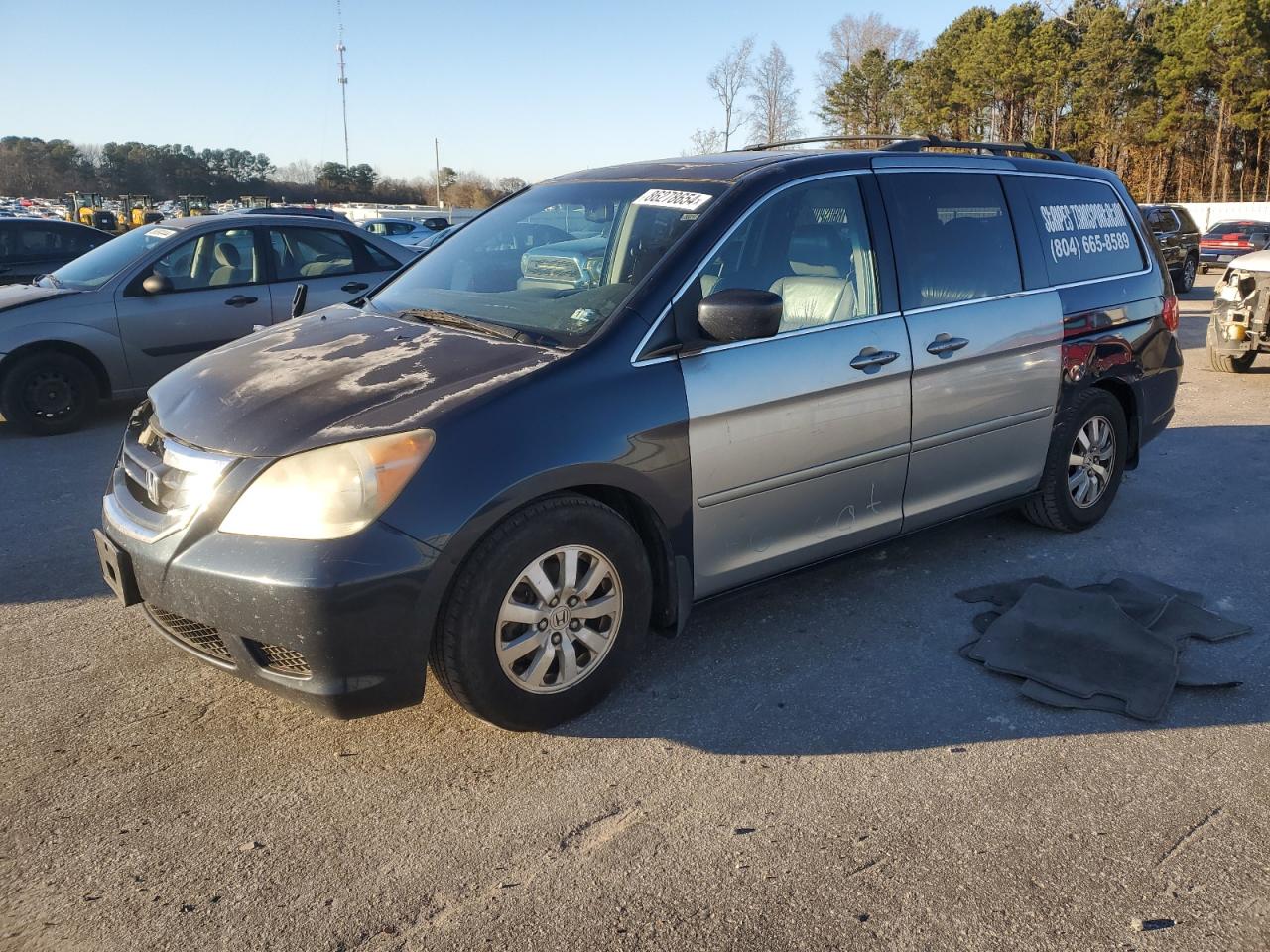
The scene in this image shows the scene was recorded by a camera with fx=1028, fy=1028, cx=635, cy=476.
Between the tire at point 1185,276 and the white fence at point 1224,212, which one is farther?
the white fence at point 1224,212

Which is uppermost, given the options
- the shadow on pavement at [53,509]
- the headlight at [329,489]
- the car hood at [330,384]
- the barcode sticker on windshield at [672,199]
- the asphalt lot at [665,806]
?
the barcode sticker on windshield at [672,199]

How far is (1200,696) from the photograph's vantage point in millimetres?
3686

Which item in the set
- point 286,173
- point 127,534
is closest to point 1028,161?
point 127,534

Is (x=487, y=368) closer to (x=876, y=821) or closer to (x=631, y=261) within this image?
(x=631, y=261)

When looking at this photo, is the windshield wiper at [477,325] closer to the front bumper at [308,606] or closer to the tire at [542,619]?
the tire at [542,619]

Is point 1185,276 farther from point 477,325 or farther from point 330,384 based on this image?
point 330,384

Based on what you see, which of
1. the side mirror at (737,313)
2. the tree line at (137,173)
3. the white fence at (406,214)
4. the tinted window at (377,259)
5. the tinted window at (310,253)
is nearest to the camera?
the side mirror at (737,313)

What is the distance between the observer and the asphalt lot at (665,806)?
253cm

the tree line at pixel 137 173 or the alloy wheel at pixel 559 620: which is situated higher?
the tree line at pixel 137 173

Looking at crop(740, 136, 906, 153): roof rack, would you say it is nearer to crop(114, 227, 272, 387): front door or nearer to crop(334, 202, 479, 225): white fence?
crop(114, 227, 272, 387): front door

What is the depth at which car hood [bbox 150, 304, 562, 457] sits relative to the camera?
10.1 feet

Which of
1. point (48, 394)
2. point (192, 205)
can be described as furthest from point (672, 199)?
point (192, 205)

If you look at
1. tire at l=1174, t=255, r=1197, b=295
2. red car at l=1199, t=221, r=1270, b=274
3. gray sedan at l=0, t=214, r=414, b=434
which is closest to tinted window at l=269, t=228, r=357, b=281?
gray sedan at l=0, t=214, r=414, b=434

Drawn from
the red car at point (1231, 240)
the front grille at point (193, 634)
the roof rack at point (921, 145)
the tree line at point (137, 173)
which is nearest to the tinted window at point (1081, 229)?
the roof rack at point (921, 145)
